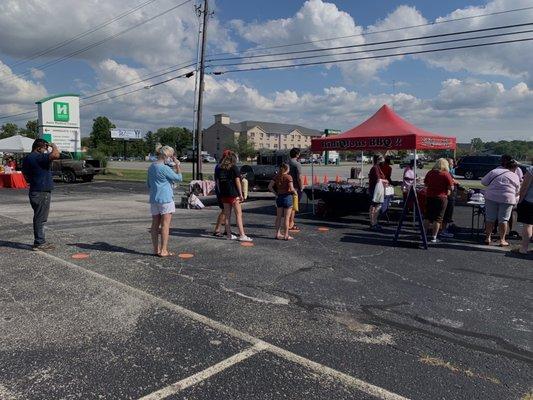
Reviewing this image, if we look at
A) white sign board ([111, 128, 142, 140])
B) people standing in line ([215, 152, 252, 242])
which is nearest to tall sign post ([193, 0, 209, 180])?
people standing in line ([215, 152, 252, 242])

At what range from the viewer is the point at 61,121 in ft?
93.8

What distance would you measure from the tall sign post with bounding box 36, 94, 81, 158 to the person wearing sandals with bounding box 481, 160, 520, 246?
26100 millimetres

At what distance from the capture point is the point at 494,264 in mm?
6832

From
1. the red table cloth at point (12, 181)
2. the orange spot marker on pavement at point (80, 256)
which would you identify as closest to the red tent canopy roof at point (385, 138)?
the orange spot marker on pavement at point (80, 256)

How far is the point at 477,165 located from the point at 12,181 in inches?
1083

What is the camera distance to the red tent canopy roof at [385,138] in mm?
10172

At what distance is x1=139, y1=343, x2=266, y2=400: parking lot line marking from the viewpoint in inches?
119

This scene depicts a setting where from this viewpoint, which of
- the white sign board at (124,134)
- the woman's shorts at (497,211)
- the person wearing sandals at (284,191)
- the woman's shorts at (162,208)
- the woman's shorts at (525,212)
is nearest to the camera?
the woman's shorts at (162,208)

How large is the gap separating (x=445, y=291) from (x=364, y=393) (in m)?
2.83

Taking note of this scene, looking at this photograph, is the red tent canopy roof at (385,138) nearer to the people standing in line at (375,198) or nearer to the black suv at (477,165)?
the people standing in line at (375,198)

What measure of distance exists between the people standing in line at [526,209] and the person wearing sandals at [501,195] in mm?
345

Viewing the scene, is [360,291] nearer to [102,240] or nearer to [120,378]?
[120,378]

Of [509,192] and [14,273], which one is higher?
[509,192]

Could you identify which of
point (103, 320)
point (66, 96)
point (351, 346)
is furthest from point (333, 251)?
point (66, 96)
